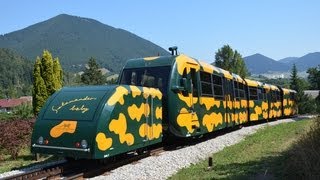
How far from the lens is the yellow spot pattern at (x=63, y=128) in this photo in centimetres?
1059

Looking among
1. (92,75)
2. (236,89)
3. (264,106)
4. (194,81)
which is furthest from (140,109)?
(92,75)

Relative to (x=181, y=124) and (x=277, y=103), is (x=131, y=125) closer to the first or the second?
(x=181, y=124)

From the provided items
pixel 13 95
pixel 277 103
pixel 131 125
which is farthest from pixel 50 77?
pixel 13 95

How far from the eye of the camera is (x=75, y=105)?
36.1 ft

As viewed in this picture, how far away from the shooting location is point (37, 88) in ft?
126

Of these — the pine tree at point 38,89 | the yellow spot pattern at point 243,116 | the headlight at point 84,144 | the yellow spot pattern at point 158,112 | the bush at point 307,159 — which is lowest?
the bush at point 307,159

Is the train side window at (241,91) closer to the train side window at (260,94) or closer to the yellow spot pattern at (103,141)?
the train side window at (260,94)

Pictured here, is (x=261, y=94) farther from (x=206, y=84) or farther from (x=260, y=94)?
(x=206, y=84)

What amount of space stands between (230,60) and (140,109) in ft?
235

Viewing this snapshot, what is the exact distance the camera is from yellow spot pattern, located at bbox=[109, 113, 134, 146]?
35.6ft

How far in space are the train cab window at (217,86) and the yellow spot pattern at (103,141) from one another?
311 inches

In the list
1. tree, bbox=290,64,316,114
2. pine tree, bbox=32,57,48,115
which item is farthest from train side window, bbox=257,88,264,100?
tree, bbox=290,64,316,114

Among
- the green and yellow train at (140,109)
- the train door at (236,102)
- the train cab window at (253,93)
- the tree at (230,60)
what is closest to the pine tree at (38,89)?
the train cab window at (253,93)

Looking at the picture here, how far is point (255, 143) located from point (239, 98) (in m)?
6.81
